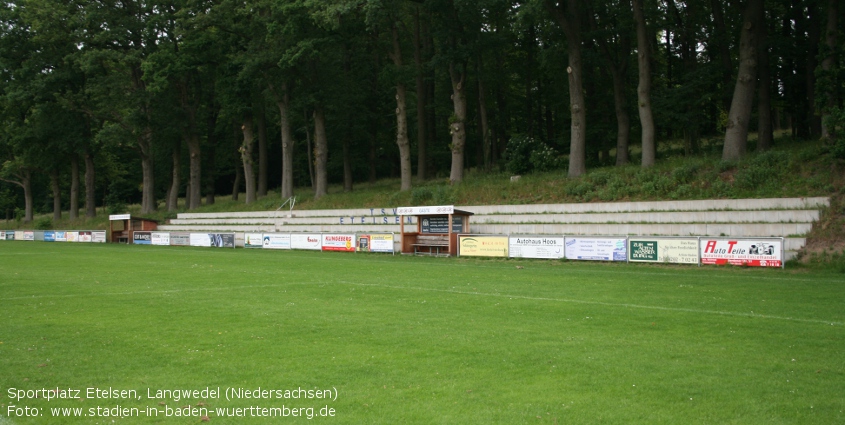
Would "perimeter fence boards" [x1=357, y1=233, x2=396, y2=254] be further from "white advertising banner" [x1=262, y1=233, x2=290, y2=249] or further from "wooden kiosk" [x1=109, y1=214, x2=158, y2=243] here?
"wooden kiosk" [x1=109, y1=214, x2=158, y2=243]

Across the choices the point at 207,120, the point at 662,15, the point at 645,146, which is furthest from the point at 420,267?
the point at 207,120

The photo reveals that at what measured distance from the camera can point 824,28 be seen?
32.7 metres

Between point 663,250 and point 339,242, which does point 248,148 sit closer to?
point 339,242

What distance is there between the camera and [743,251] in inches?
950

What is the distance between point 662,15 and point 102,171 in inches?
2509

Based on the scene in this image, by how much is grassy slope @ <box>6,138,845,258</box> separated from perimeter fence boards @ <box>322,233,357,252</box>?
655 centimetres

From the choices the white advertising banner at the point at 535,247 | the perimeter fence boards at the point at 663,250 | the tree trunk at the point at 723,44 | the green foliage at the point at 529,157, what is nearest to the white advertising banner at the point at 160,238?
the green foliage at the point at 529,157

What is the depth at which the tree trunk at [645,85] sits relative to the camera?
35188 mm

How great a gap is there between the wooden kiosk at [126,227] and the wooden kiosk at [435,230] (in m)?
28.7

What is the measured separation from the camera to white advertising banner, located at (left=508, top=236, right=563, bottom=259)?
29.1m

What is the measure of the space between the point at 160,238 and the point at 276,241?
43.2ft

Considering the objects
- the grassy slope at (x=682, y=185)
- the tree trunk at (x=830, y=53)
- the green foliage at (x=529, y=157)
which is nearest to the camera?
the grassy slope at (x=682, y=185)

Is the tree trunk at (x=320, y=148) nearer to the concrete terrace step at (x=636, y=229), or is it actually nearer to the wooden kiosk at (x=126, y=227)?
the concrete terrace step at (x=636, y=229)

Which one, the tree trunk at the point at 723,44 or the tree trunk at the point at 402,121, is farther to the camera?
the tree trunk at the point at 402,121
